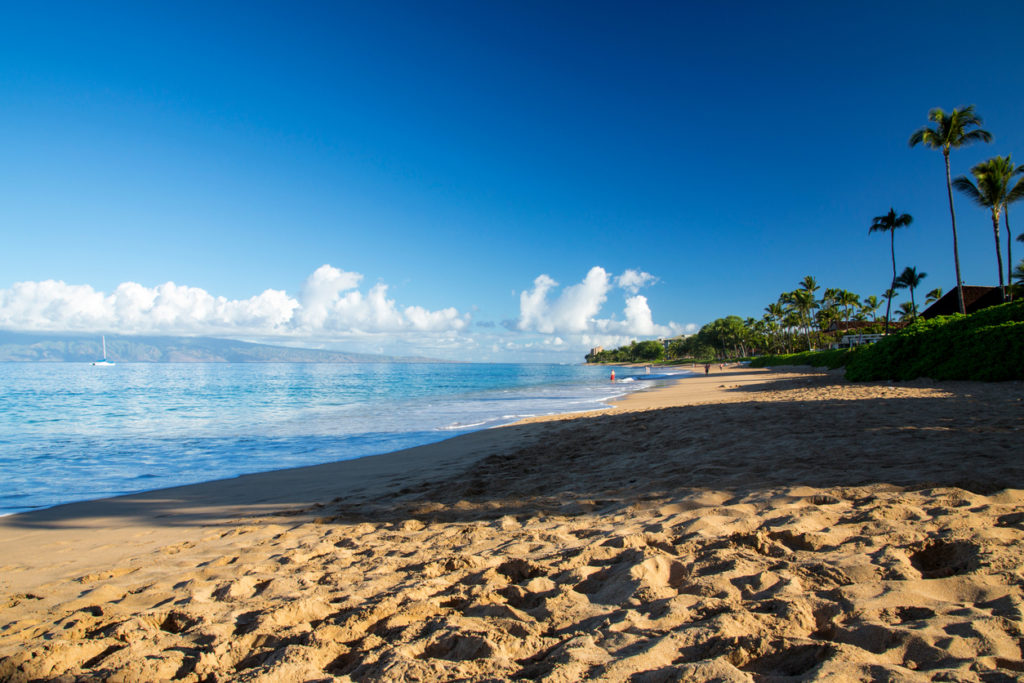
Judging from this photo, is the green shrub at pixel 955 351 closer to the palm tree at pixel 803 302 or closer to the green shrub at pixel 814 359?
the green shrub at pixel 814 359

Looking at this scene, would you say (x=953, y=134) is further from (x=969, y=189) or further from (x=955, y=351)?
(x=955, y=351)

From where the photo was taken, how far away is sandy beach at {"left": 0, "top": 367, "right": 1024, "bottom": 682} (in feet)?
7.54

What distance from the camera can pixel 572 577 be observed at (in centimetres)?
332

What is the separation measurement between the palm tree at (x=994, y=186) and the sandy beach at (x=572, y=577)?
121 ft

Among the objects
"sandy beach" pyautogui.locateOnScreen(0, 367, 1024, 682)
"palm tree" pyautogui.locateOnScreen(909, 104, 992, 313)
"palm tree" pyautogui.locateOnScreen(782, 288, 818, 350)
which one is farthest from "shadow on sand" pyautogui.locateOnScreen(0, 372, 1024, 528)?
"palm tree" pyautogui.locateOnScreen(782, 288, 818, 350)

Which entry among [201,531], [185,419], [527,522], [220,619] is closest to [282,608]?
[220,619]

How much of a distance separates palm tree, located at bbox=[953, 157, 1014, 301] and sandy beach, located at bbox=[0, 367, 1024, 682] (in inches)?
1446

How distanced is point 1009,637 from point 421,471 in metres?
7.76

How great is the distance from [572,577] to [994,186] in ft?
146

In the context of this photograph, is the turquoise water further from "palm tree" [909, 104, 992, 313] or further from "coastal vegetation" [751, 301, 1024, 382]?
"palm tree" [909, 104, 992, 313]

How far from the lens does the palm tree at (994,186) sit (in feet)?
105

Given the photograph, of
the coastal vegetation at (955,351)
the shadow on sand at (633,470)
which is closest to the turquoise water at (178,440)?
the shadow on sand at (633,470)

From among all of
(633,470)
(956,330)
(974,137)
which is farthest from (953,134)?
(633,470)

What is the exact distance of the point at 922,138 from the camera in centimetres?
3366
